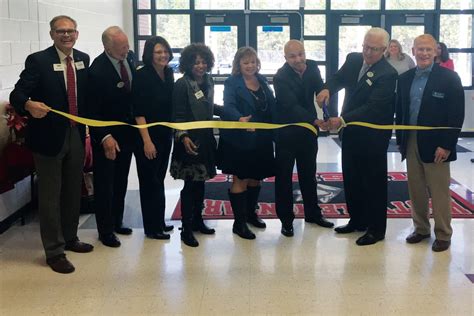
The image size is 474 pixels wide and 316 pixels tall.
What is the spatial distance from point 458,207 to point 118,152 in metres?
3.20

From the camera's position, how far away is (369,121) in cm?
425

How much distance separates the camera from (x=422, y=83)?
407cm

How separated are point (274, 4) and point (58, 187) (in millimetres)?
6823

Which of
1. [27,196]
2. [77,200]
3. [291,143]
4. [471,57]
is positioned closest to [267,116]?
[291,143]

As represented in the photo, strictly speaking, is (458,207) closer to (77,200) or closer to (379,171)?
(379,171)

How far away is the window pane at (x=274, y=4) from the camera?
9.71m

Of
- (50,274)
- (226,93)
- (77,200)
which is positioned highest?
(226,93)

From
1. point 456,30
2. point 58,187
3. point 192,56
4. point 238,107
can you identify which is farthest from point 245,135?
point 456,30

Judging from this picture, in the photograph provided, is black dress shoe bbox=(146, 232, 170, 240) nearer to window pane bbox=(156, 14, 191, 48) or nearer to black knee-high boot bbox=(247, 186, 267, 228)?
black knee-high boot bbox=(247, 186, 267, 228)

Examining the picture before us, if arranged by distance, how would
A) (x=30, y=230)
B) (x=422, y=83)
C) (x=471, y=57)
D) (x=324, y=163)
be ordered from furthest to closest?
(x=471, y=57), (x=324, y=163), (x=30, y=230), (x=422, y=83)

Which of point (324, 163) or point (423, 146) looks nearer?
point (423, 146)

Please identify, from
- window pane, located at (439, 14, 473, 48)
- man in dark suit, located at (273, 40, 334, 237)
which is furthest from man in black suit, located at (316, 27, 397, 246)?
window pane, located at (439, 14, 473, 48)

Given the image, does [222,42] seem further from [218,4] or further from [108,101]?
[108,101]

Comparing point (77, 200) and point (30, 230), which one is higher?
point (77, 200)
